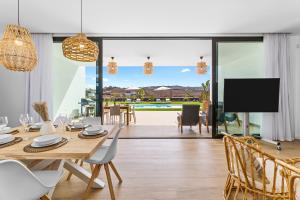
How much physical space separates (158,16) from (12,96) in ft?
12.6

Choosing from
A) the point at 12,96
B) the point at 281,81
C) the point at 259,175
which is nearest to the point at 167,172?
the point at 259,175

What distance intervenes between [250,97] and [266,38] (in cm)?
159

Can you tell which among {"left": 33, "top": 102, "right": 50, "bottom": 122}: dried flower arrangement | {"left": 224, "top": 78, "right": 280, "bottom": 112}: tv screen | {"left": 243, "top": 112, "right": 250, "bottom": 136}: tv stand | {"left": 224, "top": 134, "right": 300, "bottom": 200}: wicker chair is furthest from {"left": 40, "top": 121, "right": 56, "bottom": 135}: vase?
{"left": 243, "top": 112, "right": 250, "bottom": 136}: tv stand

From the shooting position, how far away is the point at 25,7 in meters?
2.81

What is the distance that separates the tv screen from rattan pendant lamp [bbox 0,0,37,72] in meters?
3.44

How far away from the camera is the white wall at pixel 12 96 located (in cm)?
396

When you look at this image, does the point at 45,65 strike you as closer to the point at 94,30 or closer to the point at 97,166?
the point at 94,30

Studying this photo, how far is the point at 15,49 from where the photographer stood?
73.0 inches

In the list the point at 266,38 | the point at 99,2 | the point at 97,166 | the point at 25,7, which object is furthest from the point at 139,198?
the point at 266,38

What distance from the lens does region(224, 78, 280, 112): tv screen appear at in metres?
3.53

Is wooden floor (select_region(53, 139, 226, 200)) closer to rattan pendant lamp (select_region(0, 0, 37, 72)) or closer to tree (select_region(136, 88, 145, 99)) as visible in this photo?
rattan pendant lamp (select_region(0, 0, 37, 72))

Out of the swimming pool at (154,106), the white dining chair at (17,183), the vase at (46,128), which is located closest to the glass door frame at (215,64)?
the vase at (46,128)

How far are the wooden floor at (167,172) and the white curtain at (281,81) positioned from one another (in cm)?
35

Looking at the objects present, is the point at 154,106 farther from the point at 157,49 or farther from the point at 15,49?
the point at 15,49
